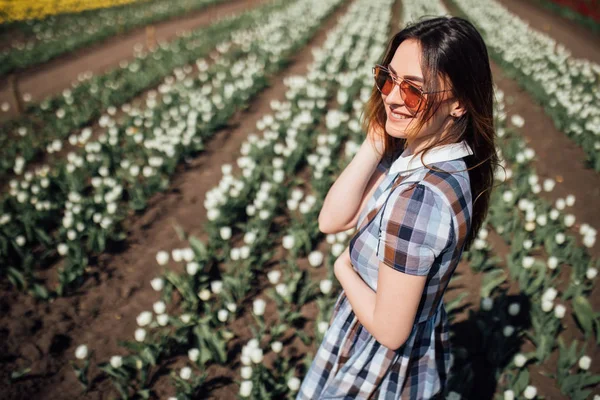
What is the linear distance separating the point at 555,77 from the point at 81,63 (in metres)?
10.7

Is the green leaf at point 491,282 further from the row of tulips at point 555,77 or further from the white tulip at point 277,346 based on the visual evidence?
the row of tulips at point 555,77

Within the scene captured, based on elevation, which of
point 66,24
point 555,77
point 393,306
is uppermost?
point 393,306

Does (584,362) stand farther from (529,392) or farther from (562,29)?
(562,29)

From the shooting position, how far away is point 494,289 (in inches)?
124

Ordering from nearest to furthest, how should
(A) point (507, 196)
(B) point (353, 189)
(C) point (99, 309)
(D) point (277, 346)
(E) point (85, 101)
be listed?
(B) point (353, 189)
(D) point (277, 346)
(C) point (99, 309)
(A) point (507, 196)
(E) point (85, 101)

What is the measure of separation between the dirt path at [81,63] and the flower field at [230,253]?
4.57ft

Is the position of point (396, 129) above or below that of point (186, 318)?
above

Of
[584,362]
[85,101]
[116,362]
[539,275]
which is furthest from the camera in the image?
[85,101]

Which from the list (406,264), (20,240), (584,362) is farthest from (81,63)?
(584,362)

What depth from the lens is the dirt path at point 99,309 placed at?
9.01 feet

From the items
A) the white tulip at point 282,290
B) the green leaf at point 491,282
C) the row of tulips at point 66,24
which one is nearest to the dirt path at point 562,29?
the green leaf at point 491,282

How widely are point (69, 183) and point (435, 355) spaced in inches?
165

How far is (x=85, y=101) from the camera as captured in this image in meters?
6.92

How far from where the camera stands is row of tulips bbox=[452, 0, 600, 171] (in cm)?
544
